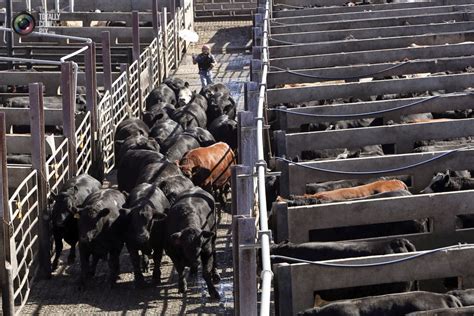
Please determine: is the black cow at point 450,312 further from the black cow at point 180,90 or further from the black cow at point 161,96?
the black cow at point 180,90

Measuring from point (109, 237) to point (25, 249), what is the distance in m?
0.98

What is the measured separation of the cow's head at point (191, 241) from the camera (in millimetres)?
13547

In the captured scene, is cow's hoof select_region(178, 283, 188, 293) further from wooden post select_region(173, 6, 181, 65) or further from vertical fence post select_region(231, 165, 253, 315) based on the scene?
wooden post select_region(173, 6, 181, 65)

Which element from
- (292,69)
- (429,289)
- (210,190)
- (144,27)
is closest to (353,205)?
(429,289)

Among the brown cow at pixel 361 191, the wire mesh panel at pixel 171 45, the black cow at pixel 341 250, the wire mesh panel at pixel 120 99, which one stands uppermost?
the wire mesh panel at pixel 171 45

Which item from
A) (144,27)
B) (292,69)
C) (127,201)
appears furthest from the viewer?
(144,27)

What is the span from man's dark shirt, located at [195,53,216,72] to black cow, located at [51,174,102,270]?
29.6 ft

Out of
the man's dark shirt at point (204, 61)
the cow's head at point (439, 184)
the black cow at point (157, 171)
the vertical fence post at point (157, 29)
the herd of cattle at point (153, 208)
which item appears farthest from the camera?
the vertical fence post at point (157, 29)

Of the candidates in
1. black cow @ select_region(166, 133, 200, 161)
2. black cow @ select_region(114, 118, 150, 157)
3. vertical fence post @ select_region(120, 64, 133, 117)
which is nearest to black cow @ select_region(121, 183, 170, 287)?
black cow @ select_region(166, 133, 200, 161)

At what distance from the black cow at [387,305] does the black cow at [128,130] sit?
33.3ft

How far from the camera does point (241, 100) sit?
24234 millimetres

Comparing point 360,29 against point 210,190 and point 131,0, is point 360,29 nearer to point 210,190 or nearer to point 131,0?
point 210,190

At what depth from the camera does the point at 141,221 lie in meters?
14.2

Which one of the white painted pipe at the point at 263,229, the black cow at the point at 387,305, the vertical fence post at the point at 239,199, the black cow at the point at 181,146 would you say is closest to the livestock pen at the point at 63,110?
the black cow at the point at 181,146
